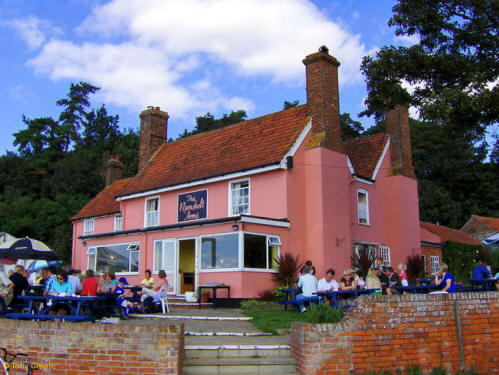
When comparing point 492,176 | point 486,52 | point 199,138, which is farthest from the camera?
point 492,176

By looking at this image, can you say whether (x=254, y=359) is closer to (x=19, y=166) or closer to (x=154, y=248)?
(x=154, y=248)

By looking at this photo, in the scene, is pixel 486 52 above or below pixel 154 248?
above

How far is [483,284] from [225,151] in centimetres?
1307

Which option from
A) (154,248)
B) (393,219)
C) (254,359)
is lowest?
(254,359)

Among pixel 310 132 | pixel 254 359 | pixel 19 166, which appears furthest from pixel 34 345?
pixel 19 166

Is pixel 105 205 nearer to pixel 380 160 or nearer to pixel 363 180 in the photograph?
pixel 363 180

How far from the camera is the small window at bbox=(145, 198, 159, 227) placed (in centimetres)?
2386

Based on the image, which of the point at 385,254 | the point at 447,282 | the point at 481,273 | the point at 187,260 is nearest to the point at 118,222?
the point at 187,260

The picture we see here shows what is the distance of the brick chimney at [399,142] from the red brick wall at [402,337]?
646 inches

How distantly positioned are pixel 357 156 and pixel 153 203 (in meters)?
10.4

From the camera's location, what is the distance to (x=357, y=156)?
83.4ft

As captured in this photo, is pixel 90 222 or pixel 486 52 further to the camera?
pixel 90 222

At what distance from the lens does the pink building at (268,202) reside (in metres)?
18.7

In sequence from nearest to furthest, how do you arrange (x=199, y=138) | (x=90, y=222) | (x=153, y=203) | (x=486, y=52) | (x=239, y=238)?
(x=486, y=52), (x=239, y=238), (x=153, y=203), (x=199, y=138), (x=90, y=222)
